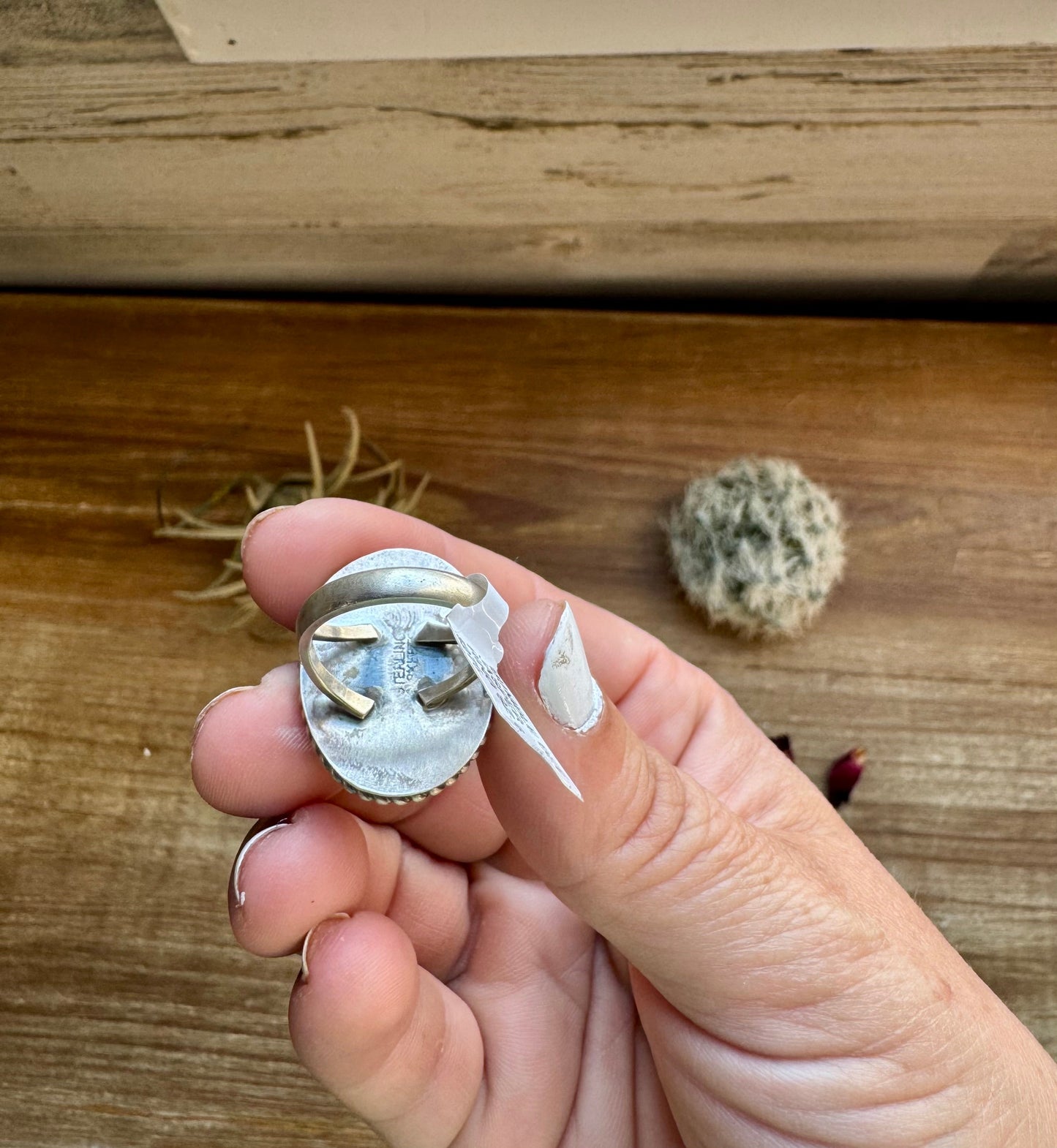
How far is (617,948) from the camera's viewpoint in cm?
51

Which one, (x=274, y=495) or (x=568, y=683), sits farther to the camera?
(x=274, y=495)

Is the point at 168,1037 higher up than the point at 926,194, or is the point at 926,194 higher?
the point at 926,194

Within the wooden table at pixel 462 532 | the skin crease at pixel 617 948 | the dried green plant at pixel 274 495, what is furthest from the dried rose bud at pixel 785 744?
the dried green plant at pixel 274 495

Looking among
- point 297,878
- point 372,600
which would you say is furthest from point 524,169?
point 297,878

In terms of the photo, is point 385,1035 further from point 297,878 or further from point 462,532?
point 462,532

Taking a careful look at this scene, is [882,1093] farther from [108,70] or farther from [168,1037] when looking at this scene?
[108,70]

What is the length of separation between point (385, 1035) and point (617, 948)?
0.45ft

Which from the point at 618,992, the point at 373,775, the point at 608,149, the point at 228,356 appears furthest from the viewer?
the point at 228,356

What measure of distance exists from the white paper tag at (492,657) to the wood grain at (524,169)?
0.47 m

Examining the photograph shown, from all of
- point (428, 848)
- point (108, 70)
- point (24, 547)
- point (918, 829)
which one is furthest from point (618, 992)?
point (108, 70)

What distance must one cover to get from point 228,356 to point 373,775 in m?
0.60

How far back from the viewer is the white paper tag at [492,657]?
1.10 ft

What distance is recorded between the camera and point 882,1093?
1.54 ft

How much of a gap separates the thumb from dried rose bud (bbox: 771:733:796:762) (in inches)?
10.9
